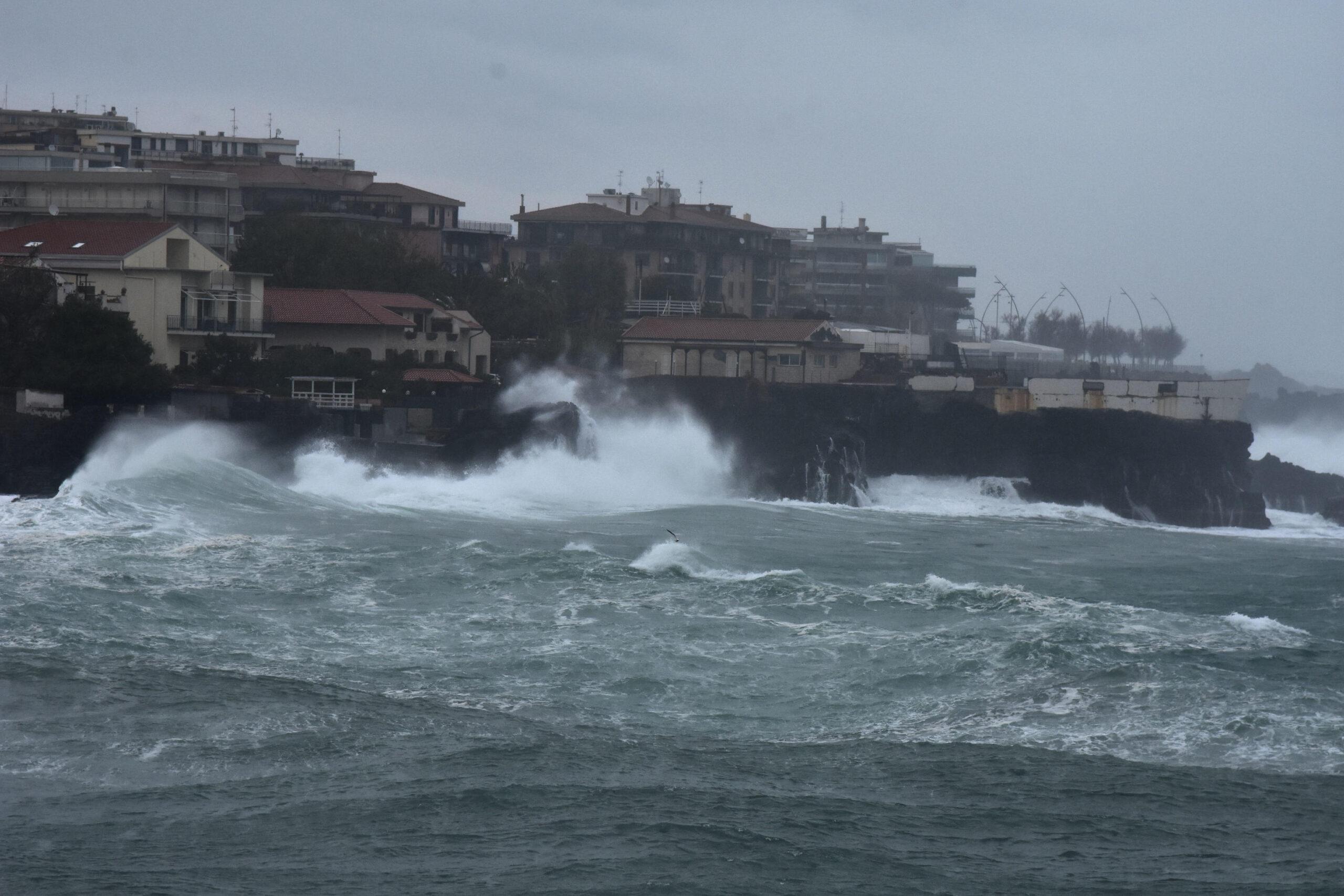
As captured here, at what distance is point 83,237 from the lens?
4753 centimetres

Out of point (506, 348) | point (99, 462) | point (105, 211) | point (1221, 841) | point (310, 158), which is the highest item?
point (310, 158)

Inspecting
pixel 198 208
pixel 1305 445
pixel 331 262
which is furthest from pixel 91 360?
pixel 1305 445

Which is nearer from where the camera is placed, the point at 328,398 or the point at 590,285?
the point at 328,398

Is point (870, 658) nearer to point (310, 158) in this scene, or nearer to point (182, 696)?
point (182, 696)

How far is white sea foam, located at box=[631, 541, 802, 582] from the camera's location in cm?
2545

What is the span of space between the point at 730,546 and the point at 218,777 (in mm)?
18382

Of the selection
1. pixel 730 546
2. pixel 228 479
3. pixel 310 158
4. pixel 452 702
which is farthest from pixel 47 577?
pixel 310 158

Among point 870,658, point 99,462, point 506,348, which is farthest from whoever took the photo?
point 506,348

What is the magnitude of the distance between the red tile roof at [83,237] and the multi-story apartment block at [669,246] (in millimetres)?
30495

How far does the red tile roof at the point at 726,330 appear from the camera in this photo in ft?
192

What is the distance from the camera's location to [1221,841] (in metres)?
13.3

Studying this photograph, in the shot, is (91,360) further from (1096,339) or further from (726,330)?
(1096,339)

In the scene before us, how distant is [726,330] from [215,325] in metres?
20.4

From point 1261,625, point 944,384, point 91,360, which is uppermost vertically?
point 944,384
